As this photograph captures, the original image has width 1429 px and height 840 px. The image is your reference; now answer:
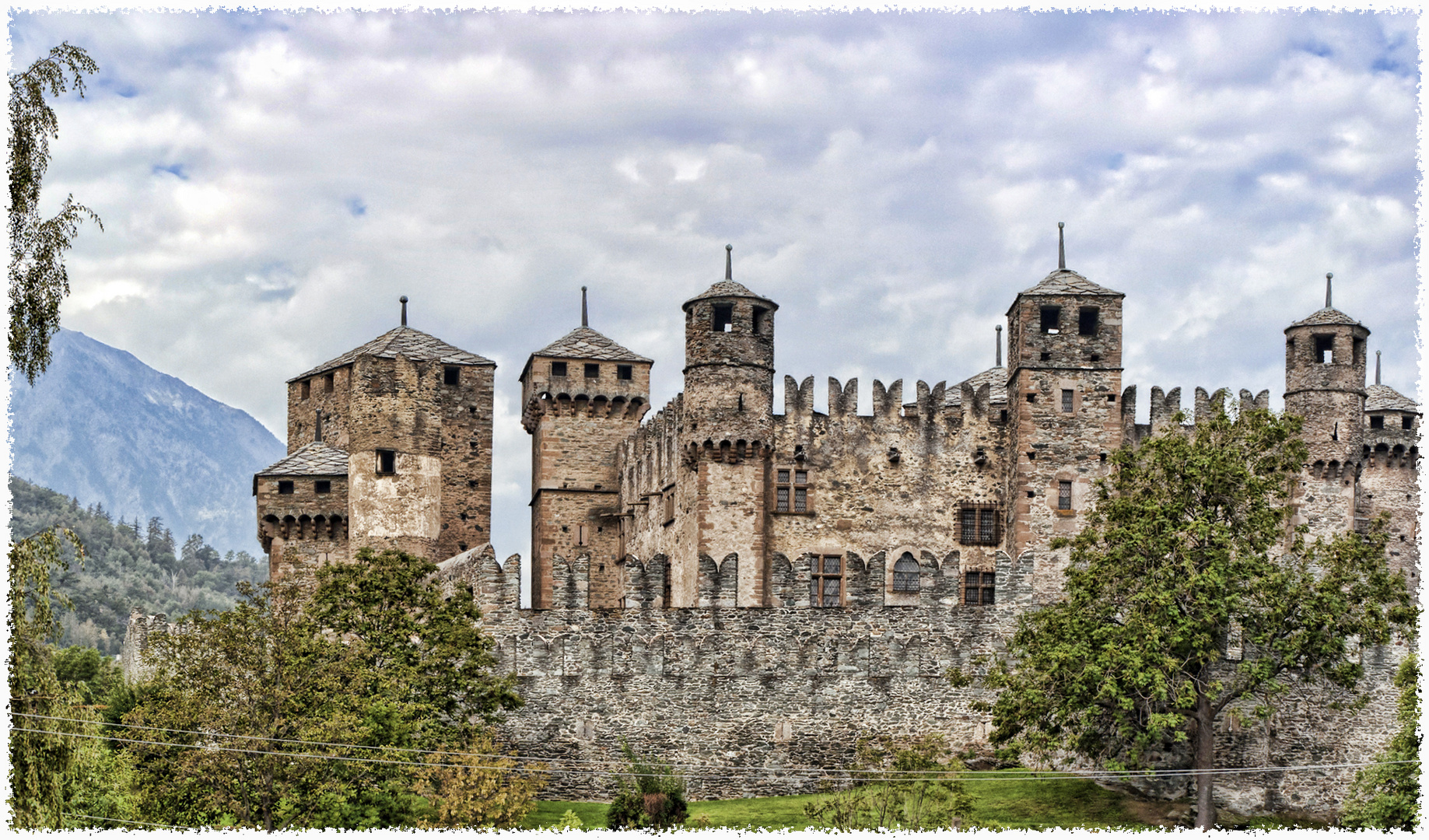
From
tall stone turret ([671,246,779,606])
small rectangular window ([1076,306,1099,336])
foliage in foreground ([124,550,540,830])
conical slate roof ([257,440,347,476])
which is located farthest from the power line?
conical slate roof ([257,440,347,476])

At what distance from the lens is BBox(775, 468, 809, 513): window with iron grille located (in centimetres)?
5756

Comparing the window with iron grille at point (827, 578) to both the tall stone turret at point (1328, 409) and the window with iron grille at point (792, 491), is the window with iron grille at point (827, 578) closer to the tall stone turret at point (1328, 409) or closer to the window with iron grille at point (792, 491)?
the window with iron grille at point (792, 491)

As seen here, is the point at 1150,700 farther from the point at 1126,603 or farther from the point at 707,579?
the point at 707,579

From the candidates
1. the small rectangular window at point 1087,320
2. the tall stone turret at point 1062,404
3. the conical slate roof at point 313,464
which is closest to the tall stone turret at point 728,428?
the tall stone turret at point 1062,404

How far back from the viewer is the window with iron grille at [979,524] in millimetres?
58000

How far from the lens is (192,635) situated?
38.6 m

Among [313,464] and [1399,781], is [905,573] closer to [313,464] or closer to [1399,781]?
[313,464]

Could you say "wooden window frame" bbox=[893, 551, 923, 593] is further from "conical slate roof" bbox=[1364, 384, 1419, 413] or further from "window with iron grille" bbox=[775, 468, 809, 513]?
"conical slate roof" bbox=[1364, 384, 1419, 413]

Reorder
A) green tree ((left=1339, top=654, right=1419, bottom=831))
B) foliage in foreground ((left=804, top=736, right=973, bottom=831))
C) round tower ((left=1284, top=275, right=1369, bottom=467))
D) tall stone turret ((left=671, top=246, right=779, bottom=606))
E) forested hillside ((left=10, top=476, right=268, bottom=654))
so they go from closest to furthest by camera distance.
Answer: green tree ((left=1339, top=654, right=1419, bottom=831)) → foliage in foreground ((left=804, top=736, right=973, bottom=831)) → tall stone turret ((left=671, top=246, right=779, bottom=606)) → round tower ((left=1284, top=275, right=1369, bottom=467)) → forested hillside ((left=10, top=476, right=268, bottom=654))

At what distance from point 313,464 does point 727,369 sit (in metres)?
17.2

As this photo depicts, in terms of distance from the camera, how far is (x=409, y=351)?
2660 inches

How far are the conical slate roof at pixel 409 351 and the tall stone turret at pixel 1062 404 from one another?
2174cm

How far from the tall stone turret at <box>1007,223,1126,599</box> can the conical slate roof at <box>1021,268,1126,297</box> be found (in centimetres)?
7

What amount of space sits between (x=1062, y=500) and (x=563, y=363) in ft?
66.3
